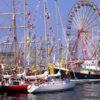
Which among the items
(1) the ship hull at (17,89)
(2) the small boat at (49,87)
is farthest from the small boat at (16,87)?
(2) the small boat at (49,87)

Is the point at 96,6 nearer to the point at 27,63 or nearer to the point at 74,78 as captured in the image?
the point at 74,78

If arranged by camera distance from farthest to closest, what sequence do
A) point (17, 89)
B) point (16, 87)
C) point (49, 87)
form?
point (49, 87)
point (16, 87)
point (17, 89)

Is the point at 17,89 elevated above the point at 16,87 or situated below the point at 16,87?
below

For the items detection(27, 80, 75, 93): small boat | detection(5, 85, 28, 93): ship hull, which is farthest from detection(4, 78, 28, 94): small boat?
detection(27, 80, 75, 93): small boat

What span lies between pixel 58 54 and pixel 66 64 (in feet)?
14.0

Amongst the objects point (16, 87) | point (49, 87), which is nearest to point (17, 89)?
point (16, 87)

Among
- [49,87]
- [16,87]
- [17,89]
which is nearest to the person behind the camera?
[17,89]

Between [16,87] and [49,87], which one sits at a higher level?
[16,87]

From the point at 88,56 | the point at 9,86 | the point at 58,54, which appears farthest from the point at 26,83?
the point at 88,56

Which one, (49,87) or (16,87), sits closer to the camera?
(16,87)

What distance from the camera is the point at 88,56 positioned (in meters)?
109

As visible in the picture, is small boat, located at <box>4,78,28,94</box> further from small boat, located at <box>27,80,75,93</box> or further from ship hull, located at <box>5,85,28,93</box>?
small boat, located at <box>27,80,75,93</box>

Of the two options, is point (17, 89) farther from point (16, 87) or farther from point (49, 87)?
point (49, 87)

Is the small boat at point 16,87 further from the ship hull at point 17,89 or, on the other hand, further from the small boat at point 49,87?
the small boat at point 49,87
